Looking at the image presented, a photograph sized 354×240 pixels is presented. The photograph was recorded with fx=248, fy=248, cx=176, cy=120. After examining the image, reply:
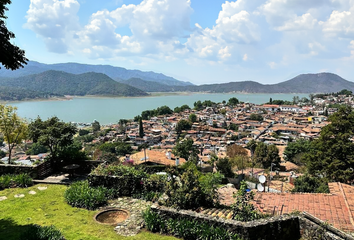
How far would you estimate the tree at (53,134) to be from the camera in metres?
8.98

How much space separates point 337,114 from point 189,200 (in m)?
13.6

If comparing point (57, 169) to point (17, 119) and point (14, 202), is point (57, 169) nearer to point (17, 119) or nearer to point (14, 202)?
point (14, 202)

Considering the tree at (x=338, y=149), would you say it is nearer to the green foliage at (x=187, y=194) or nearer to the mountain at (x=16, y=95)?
the green foliage at (x=187, y=194)

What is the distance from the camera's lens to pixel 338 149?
47.5 ft

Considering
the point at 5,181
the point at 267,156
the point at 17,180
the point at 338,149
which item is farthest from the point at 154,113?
the point at 5,181

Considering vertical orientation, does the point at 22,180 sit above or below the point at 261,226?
below

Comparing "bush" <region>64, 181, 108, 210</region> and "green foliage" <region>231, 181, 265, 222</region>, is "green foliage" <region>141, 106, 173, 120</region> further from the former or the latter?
"green foliage" <region>231, 181, 265, 222</region>

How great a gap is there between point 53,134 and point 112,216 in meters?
4.39

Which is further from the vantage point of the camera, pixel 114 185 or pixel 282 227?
pixel 114 185

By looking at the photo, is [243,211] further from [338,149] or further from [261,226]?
[338,149]

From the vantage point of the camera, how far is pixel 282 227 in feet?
16.4

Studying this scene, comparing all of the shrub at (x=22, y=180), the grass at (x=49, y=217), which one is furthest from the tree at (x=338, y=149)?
the shrub at (x=22, y=180)

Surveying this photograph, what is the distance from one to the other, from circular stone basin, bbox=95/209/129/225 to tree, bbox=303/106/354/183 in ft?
43.1

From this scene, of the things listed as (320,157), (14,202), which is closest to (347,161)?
(320,157)
